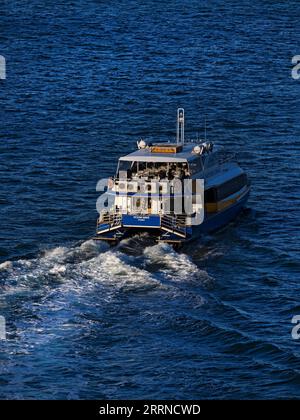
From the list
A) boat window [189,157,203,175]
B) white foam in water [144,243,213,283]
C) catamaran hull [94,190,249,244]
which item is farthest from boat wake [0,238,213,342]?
boat window [189,157,203,175]

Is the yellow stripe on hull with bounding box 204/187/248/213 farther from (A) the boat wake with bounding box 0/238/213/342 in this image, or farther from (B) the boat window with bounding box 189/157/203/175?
(A) the boat wake with bounding box 0/238/213/342

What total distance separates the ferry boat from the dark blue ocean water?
1.25 m

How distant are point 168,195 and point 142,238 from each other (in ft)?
11.3

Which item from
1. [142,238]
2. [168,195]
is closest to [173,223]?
[142,238]

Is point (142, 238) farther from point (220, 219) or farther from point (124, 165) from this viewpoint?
point (220, 219)

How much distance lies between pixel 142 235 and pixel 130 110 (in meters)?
39.0

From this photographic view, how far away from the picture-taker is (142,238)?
7462 centimetres

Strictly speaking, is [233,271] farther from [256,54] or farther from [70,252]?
[256,54]

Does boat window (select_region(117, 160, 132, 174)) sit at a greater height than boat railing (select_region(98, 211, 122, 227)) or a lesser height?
greater

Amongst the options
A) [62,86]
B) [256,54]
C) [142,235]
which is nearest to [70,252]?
[142,235]

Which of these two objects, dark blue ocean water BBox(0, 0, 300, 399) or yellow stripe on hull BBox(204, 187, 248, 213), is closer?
dark blue ocean water BBox(0, 0, 300, 399)

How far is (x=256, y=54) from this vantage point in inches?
5428

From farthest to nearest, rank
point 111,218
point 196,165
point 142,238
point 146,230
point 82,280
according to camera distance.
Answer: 1. point 196,165
2. point 111,218
3. point 146,230
4. point 142,238
5. point 82,280

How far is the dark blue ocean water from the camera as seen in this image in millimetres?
55125
